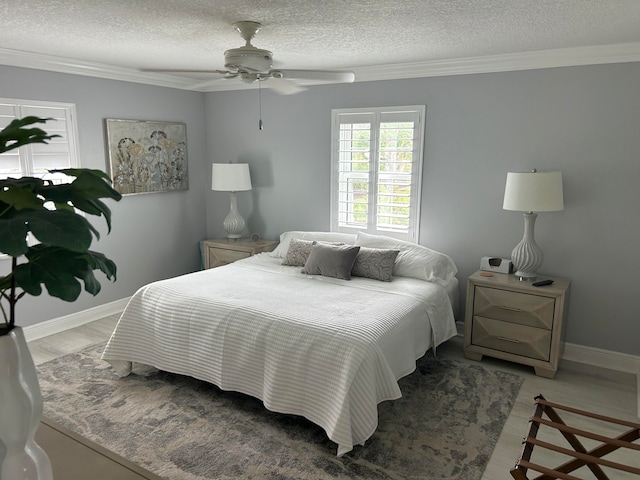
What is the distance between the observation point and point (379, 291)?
3.53 meters

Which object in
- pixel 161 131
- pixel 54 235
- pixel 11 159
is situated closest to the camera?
pixel 54 235

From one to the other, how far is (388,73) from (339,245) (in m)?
1.63

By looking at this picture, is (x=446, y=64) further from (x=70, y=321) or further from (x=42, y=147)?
(x=70, y=321)

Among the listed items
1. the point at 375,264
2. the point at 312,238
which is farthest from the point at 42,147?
the point at 375,264

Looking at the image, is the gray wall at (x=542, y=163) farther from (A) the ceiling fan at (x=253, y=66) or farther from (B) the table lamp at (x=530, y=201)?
(A) the ceiling fan at (x=253, y=66)

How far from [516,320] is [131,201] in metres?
3.79

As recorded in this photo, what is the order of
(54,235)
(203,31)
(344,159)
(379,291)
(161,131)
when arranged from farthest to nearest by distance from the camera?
(161,131)
(344,159)
(379,291)
(203,31)
(54,235)

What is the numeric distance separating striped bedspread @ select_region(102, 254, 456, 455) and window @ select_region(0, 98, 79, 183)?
155 cm

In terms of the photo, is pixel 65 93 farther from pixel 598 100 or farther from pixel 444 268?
pixel 598 100

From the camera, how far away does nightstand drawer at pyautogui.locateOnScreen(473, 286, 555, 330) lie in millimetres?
3457

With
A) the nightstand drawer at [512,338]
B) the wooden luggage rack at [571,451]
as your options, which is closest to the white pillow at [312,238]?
the nightstand drawer at [512,338]

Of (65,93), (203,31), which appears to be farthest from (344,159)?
(65,93)

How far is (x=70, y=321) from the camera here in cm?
443

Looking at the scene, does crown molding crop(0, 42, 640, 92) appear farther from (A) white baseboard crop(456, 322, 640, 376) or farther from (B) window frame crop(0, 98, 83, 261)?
(A) white baseboard crop(456, 322, 640, 376)
